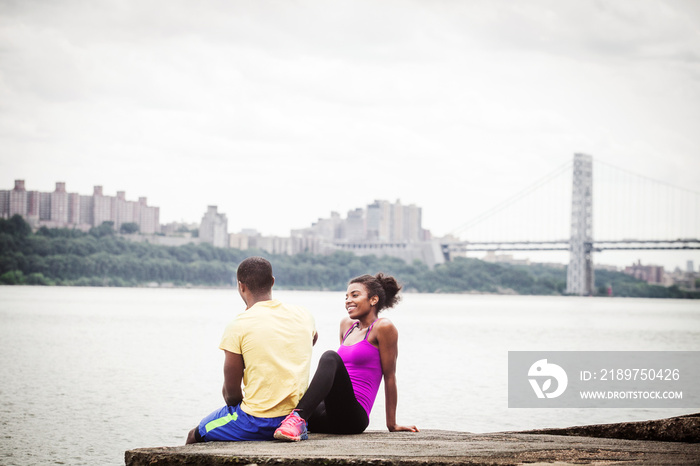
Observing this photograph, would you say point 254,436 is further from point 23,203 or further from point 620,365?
point 23,203

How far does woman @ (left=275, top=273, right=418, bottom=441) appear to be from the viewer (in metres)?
4.18

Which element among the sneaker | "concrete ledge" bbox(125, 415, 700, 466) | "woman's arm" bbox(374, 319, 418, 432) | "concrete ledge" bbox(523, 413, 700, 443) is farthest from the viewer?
"woman's arm" bbox(374, 319, 418, 432)

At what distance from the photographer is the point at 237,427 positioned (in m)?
3.91

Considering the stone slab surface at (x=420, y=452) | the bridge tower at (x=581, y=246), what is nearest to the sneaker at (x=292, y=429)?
the stone slab surface at (x=420, y=452)

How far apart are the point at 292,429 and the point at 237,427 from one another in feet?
0.90

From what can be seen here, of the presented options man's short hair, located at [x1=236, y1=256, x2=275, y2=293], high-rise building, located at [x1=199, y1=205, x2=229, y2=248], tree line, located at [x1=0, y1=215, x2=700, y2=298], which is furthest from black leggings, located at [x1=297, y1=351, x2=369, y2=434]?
high-rise building, located at [x1=199, y1=205, x2=229, y2=248]

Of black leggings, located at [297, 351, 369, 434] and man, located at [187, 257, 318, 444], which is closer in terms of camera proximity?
man, located at [187, 257, 318, 444]

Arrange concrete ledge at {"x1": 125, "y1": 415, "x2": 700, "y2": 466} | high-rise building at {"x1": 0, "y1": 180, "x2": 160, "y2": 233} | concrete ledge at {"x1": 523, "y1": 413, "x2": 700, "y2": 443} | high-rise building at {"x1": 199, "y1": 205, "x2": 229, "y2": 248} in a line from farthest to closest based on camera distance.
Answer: high-rise building at {"x1": 199, "y1": 205, "x2": 229, "y2": 248} < high-rise building at {"x1": 0, "y1": 180, "x2": 160, "y2": 233} < concrete ledge at {"x1": 523, "y1": 413, "x2": 700, "y2": 443} < concrete ledge at {"x1": 125, "y1": 415, "x2": 700, "y2": 466}

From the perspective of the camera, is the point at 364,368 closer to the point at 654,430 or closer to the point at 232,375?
the point at 232,375

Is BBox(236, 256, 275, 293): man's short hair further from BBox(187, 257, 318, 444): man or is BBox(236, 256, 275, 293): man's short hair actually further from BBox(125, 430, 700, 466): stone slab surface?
BBox(125, 430, 700, 466): stone slab surface

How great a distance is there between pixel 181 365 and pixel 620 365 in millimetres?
9403

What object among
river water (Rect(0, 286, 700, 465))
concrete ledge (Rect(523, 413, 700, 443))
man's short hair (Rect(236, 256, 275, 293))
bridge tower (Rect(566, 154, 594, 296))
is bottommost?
river water (Rect(0, 286, 700, 465))

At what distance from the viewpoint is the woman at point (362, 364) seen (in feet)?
13.7

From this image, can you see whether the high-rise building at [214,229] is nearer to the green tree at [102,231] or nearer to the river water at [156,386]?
the green tree at [102,231]
